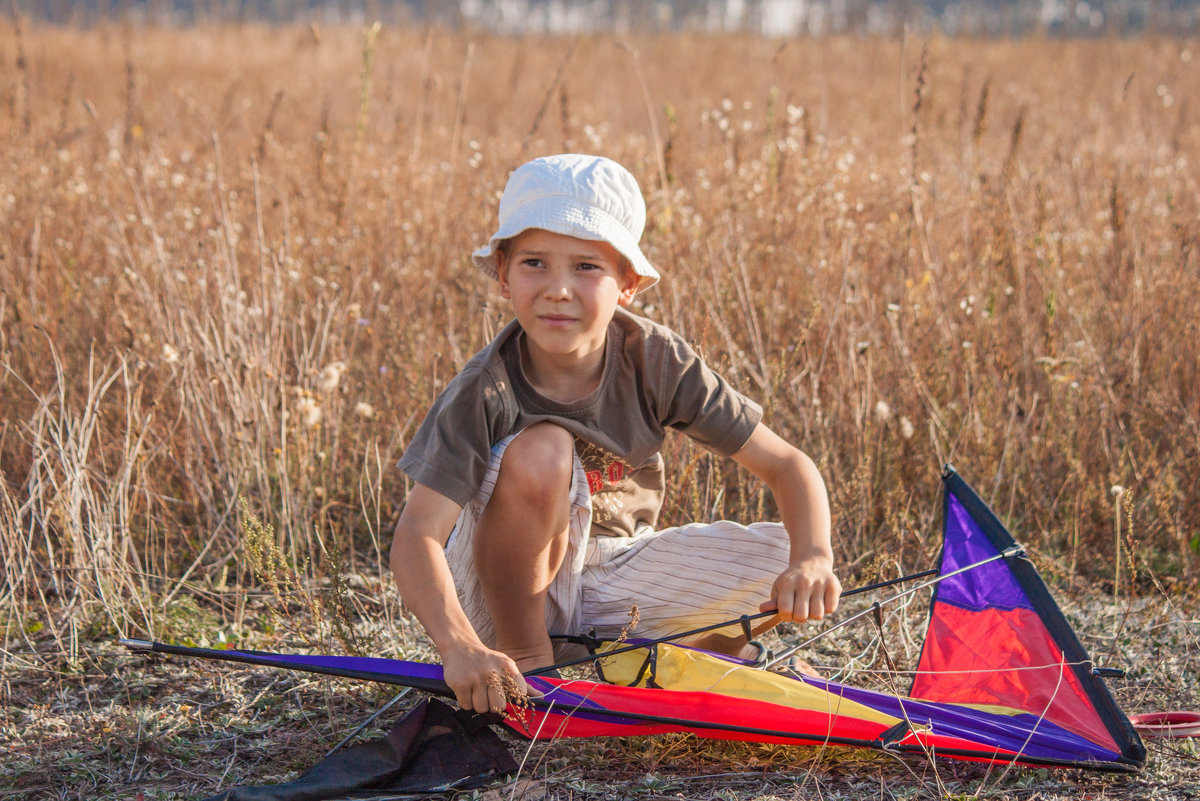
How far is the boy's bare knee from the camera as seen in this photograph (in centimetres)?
166

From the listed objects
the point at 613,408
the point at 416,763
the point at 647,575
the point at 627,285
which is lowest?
the point at 416,763

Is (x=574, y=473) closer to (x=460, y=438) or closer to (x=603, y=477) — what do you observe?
(x=603, y=477)

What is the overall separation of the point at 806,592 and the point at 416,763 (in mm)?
679

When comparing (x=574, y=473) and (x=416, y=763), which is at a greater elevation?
(x=574, y=473)

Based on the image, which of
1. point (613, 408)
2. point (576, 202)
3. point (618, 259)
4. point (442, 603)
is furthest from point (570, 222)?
point (442, 603)

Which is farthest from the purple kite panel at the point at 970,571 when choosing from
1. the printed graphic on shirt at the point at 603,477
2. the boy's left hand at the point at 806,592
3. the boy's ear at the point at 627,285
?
the boy's ear at the point at 627,285

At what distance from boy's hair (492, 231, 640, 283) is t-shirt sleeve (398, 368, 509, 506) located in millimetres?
210

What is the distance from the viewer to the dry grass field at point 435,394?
183 cm

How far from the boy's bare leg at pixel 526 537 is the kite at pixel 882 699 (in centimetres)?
12

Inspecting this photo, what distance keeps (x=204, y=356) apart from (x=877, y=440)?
1.71 meters

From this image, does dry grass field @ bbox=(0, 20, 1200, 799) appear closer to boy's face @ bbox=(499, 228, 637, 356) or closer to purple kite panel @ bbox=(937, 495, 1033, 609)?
purple kite panel @ bbox=(937, 495, 1033, 609)

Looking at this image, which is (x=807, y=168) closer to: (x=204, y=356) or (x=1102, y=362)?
(x=1102, y=362)

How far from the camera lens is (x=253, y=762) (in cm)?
173

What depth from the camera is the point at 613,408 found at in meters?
1.80
